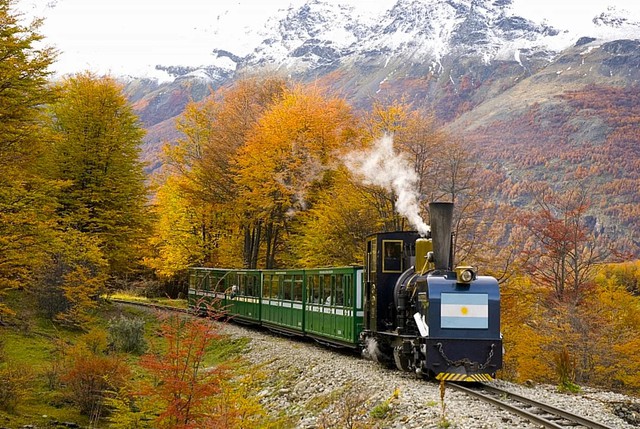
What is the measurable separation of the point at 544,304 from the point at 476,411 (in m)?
18.6

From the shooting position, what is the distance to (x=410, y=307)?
15656 millimetres

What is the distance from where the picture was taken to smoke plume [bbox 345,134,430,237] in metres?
25.0

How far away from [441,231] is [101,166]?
24.1 meters

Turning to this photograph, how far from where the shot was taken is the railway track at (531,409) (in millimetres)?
10328

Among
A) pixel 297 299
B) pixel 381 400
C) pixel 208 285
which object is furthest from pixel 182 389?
pixel 208 285

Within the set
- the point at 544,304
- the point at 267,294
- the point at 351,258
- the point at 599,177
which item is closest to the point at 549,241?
the point at 544,304

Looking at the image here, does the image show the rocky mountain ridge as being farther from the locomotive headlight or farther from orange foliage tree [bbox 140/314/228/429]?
orange foliage tree [bbox 140/314/228/429]

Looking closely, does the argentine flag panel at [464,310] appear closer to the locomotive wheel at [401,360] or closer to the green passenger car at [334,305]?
the locomotive wheel at [401,360]

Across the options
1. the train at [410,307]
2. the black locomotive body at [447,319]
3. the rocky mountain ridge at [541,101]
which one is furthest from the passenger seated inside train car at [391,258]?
the rocky mountain ridge at [541,101]

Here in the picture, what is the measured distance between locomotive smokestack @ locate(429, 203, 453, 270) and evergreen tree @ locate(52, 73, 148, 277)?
2213 centimetres

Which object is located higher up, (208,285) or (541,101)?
(541,101)

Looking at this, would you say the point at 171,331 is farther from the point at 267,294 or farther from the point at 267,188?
the point at 267,188

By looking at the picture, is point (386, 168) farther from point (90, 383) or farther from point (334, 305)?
point (90, 383)

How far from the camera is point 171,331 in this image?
11758 millimetres
